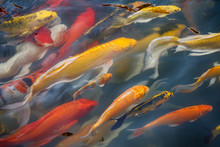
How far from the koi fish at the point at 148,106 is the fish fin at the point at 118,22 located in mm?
297

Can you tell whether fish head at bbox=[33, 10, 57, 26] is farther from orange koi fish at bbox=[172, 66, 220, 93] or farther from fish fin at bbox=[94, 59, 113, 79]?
orange koi fish at bbox=[172, 66, 220, 93]

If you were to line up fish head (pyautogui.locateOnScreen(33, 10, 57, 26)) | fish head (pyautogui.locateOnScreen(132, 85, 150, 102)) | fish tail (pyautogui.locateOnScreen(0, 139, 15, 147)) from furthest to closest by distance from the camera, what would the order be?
fish head (pyautogui.locateOnScreen(33, 10, 57, 26)) < fish head (pyautogui.locateOnScreen(132, 85, 150, 102)) < fish tail (pyautogui.locateOnScreen(0, 139, 15, 147))

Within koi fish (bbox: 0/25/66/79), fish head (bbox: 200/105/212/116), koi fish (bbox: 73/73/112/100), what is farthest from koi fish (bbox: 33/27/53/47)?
fish head (bbox: 200/105/212/116)

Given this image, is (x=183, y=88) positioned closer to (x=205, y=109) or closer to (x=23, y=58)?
(x=205, y=109)

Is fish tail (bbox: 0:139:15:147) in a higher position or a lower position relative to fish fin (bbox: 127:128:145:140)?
higher

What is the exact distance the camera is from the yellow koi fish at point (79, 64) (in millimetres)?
566

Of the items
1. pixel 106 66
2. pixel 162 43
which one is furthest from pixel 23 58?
pixel 162 43

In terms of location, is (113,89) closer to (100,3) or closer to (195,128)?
(195,128)

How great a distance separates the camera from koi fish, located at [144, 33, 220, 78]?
67 centimetres

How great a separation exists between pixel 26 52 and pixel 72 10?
29cm

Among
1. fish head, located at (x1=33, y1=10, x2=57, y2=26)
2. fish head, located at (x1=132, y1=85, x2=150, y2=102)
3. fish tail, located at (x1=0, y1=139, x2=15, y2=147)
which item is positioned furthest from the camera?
fish head, located at (x1=33, y1=10, x2=57, y2=26)

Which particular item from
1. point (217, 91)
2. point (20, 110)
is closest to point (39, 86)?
point (20, 110)

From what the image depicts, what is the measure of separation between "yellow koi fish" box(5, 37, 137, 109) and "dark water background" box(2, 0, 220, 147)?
0.09ft

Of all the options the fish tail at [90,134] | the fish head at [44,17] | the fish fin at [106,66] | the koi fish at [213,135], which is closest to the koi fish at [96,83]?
the fish fin at [106,66]
